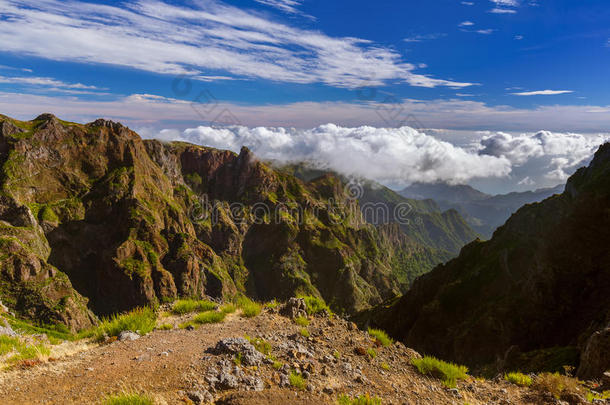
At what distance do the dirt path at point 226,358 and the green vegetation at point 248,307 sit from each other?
1.75 ft

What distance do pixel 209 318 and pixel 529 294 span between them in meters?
74.4

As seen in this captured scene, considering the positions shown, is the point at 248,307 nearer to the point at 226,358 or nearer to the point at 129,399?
the point at 226,358

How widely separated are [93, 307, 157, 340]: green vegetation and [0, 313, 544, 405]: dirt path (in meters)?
Answer: 0.84

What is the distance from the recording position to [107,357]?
10.3 meters

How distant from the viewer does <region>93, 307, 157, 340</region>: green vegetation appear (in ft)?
41.9

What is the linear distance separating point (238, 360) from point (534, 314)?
72.6 meters

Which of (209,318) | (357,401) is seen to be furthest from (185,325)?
(357,401)

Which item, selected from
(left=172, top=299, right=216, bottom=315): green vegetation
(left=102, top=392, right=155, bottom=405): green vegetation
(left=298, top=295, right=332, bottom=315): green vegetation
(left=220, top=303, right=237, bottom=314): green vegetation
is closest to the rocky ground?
(left=102, top=392, right=155, bottom=405): green vegetation

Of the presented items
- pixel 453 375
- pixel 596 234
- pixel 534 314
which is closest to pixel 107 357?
pixel 453 375

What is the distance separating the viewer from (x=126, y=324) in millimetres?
13234

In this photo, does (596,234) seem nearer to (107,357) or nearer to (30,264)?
(107,357)

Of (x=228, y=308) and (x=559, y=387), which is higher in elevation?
(x=228, y=308)

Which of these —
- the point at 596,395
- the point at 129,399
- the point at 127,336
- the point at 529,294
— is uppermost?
the point at 129,399

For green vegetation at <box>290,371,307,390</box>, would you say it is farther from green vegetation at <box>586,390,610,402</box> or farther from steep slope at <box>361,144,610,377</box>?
steep slope at <box>361,144,610,377</box>
